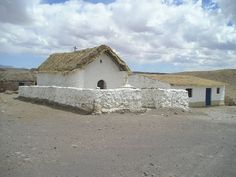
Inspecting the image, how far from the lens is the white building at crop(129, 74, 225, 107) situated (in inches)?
1213

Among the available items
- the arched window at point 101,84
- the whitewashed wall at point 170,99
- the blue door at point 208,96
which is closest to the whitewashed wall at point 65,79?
the arched window at point 101,84

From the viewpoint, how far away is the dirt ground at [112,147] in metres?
7.84

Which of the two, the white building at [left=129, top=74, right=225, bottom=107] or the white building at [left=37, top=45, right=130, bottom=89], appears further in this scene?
the white building at [left=129, top=74, right=225, bottom=107]

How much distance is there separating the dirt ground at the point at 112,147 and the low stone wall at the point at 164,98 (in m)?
4.64

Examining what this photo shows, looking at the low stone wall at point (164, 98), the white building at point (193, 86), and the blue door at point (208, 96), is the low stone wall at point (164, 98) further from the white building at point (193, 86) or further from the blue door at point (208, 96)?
the blue door at point (208, 96)

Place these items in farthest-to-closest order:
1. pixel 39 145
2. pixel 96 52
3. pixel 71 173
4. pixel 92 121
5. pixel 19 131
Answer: pixel 96 52, pixel 92 121, pixel 19 131, pixel 39 145, pixel 71 173

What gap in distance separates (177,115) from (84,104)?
222 inches

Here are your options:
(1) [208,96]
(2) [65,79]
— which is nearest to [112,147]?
(2) [65,79]

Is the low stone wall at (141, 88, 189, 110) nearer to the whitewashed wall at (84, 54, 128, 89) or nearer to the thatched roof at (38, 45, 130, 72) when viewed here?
the whitewashed wall at (84, 54, 128, 89)

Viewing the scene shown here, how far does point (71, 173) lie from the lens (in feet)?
24.4

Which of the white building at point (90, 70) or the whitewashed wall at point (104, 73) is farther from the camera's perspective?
the whitewashed wall at point (104, 73)

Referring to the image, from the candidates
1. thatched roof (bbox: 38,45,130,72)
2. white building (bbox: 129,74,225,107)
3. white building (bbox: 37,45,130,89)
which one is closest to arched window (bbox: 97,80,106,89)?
white building (bbox: 37,45,130,89)

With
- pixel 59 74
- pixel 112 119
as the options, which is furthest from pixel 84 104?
pixel 59 74

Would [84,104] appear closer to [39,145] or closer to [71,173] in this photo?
[39,145]
